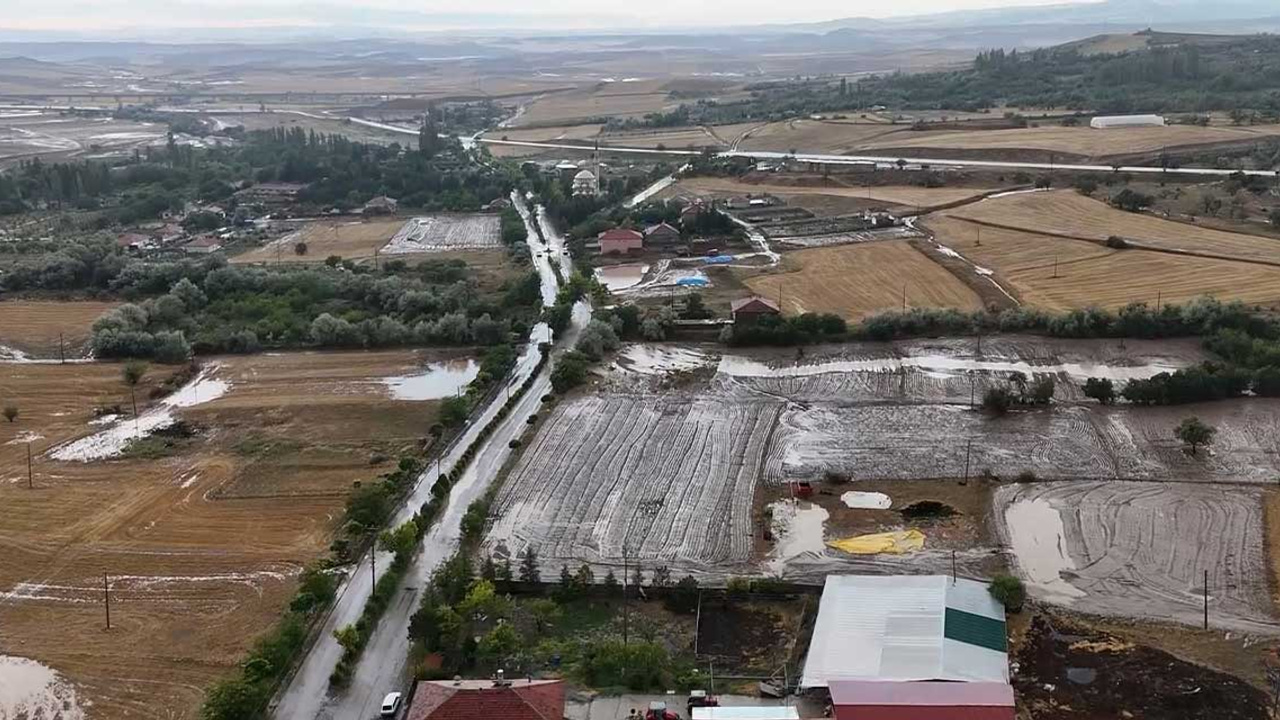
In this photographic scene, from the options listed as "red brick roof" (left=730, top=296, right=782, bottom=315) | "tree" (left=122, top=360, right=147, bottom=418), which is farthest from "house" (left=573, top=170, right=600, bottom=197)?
"tree" (left=122, top=360, right=147, bottom=418)

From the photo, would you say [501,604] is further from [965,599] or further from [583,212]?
[583,212]

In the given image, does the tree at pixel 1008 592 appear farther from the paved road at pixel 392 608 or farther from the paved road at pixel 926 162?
the paved road at pixel 926 162

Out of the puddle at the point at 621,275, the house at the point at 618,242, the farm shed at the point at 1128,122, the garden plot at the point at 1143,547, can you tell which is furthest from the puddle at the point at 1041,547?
the farm shed at the point at 1128,122

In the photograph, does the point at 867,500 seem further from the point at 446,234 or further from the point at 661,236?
the point at 446,234

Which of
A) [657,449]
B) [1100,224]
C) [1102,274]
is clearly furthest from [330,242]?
[1100,224]

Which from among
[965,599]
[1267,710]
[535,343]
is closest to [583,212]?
[535,343]

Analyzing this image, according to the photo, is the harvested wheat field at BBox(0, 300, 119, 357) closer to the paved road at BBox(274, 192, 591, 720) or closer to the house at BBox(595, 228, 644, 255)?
the paved road at BBox(274, 192, 591, 720)
